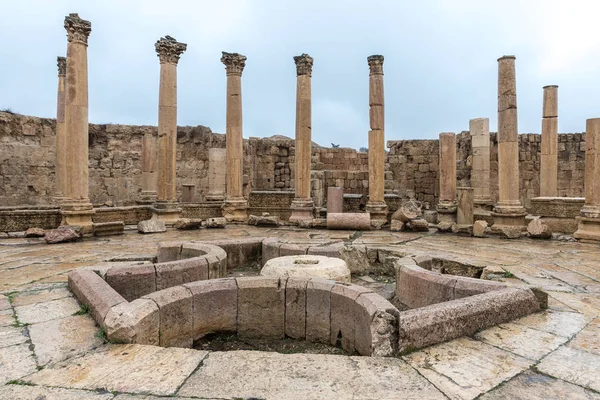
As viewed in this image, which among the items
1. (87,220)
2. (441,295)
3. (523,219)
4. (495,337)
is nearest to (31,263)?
(87,220)

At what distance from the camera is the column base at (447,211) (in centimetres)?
1352

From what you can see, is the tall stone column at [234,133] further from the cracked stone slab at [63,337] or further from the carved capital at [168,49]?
the cracked stone slab at [63,337]

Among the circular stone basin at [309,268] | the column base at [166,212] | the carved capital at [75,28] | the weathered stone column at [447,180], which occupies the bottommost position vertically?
the circular stone basin at [309,268]

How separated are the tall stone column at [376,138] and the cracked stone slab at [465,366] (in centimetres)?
1052

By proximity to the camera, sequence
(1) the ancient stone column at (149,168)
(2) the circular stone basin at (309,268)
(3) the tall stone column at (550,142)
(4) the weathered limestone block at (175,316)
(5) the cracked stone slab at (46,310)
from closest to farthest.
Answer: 1. (4) the weathered limestone block at (175,316)
2. (5) the cracked stone slab at (46,310)
3. (2) the circular stone basin at (309,268)
4. (3) the tall stone column at (550,142)
5. (1) the ancient stone column at (149,168)

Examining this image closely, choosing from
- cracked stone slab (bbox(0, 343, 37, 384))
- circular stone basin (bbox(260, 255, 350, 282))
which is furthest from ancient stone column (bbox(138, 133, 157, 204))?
cracked stone slab (bbox(0, 343, 37, 384))

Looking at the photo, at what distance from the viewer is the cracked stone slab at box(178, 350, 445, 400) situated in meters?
2.68

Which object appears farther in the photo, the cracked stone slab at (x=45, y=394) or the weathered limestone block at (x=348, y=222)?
the weathered limestone block at (x=348, y=222)

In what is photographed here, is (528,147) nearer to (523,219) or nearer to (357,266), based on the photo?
(523,219)

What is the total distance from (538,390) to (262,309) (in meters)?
2.79

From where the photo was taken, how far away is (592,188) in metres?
10.6

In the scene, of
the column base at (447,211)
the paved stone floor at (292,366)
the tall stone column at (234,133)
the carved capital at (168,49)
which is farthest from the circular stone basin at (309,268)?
the carved capital at (168,49)

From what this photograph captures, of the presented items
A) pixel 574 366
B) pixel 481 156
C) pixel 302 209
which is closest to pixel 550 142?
pixel 481 156

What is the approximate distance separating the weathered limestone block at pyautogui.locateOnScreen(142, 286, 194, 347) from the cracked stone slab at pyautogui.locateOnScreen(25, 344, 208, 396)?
24.6 inches
